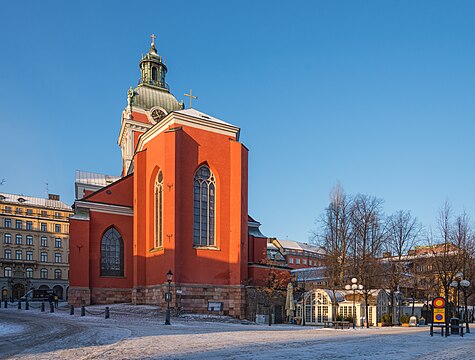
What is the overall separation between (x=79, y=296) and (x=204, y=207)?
12.4 metres

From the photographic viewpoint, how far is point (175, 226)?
3184 centimetres

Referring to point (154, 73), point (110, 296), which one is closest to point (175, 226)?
point (110, 296)

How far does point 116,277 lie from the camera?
126 ft

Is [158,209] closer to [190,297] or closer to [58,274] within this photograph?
[190,297]

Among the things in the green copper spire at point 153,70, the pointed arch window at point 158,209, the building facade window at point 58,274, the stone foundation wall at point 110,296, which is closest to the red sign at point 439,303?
the pointed arch window at point 158,209

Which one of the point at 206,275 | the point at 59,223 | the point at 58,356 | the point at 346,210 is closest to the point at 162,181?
the point at 206,275

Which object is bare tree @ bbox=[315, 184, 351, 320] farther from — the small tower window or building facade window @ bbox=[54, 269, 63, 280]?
building facade window @ bbox=[54, 269, 63, 280]

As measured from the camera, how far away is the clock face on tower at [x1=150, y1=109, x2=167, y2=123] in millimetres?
53819

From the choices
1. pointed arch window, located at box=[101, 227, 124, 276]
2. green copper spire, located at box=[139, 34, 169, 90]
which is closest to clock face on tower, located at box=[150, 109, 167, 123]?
green copper spire, located at box=[139, 34, 169, 90]

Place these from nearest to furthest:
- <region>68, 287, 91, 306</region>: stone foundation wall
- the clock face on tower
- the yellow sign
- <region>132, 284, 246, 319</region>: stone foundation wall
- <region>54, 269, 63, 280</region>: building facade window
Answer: the yellow sign, <region>132, 284, 246, 319</region>: stone foundation wall, <region>68, 287, 91, 306</region>: stone foundation wall, the clock face on tower, <region>54, 269, 63, 280</region>: building facade window

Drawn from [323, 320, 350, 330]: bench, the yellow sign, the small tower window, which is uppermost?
Result: the small tower window

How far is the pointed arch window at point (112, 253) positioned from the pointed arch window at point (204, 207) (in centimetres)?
923

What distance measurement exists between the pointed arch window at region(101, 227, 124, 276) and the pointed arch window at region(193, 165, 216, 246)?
30.3 feet

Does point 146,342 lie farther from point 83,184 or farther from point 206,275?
point 83,184
